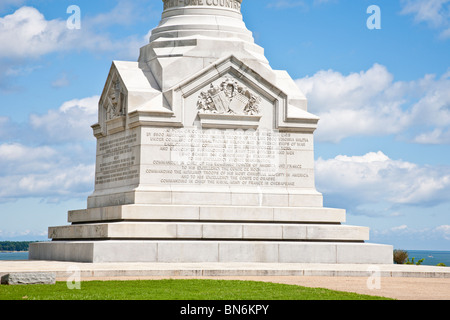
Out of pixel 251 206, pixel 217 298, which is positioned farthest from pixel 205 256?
pixel 217 298

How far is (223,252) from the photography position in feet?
85.0

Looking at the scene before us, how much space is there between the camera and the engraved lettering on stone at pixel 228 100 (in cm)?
2897

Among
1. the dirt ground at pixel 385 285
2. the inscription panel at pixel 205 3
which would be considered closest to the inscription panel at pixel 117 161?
the inscription panel at pixel 205 3

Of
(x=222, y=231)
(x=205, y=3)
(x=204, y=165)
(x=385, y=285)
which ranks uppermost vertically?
(x=205, y=3)

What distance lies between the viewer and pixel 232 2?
3206 cm

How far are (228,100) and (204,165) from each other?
2.64m

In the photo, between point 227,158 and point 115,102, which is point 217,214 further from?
point 115,102

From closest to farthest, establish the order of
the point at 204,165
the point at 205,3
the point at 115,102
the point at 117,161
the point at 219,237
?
the point at 219,237, the point at 204,165, the point at 117,161, the point at 115,102, the point at 205,3

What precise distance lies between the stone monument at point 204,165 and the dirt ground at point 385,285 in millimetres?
5919

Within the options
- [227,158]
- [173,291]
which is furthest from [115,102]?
[173,291]

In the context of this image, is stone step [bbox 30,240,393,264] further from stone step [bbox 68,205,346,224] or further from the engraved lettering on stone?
the engraved lettering on stone

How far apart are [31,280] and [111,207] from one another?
1016 centimetres

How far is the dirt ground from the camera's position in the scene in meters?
16.2
